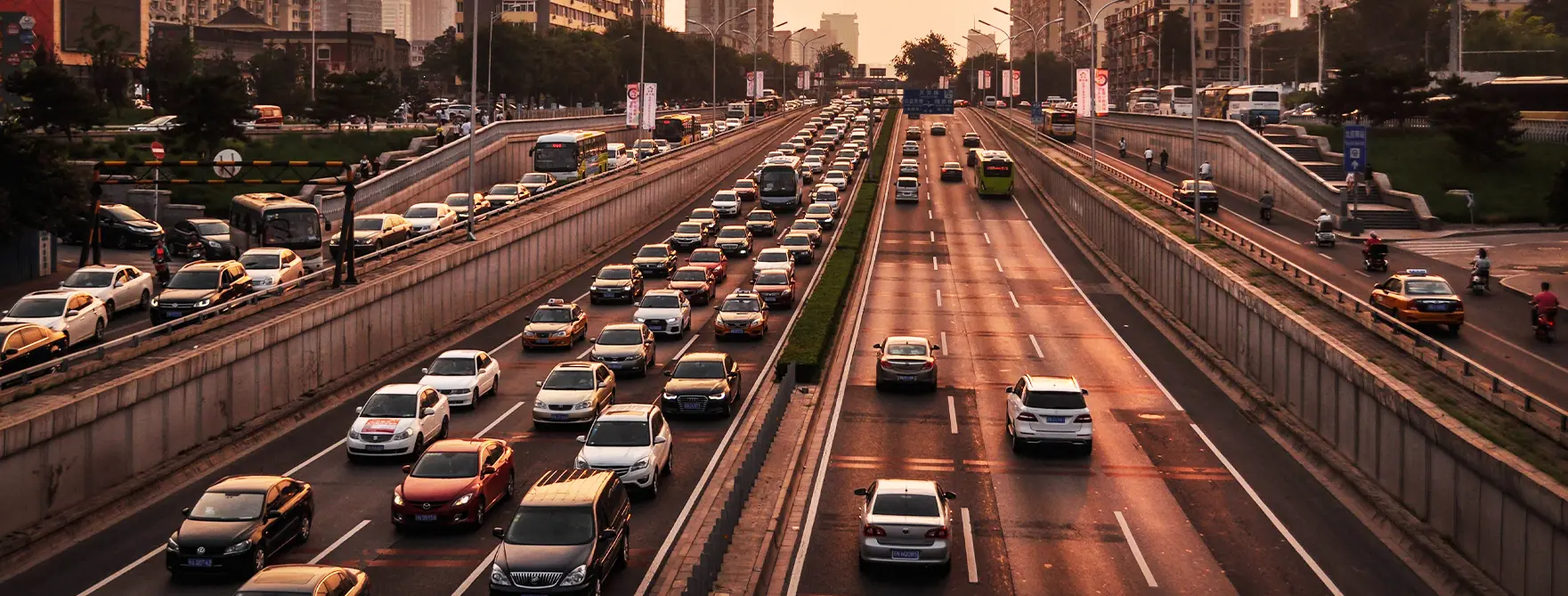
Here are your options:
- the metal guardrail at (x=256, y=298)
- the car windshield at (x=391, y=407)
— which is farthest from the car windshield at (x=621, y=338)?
the car windshield at (x=391, y=407)

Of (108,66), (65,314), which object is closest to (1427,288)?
(65,314)

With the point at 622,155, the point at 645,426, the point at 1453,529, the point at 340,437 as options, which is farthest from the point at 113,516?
the point at 622,155

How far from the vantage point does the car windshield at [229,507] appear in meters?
21.8

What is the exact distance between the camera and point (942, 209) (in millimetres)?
80562

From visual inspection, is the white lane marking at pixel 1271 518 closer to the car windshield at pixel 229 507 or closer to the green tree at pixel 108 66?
the car windshield at pixel 229 507

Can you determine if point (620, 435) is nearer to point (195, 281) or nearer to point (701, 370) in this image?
point (701, 370)

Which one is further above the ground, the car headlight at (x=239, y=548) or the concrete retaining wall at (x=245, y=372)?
the concrete retaining wall at (x=245, y=372)

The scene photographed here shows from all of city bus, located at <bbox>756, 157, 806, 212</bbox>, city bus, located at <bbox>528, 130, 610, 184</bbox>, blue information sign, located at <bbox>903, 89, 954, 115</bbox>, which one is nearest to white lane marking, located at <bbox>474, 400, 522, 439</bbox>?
city bus, located at <bbox>528, 130, 610, 184</bbox>

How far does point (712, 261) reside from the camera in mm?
55594

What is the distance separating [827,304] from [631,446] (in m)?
20.8

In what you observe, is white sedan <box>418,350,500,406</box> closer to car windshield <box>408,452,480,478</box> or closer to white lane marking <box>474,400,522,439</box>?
white lane marking <box>474,400,522,439</box>

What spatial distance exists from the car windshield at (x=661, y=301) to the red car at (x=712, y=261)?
9.58 metres

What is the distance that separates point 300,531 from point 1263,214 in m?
55.7

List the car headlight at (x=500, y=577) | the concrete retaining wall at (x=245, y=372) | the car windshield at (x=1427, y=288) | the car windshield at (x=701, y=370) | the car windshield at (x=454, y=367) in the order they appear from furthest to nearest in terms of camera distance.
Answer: the car windshield at (x=1427, y=288) → the car windshield at (x=454, y=367) → the car windshield at (x=701, y=370) → the concrete retaining wall at (x=245, y=372) → the car headlight at (x=500, y=577)
